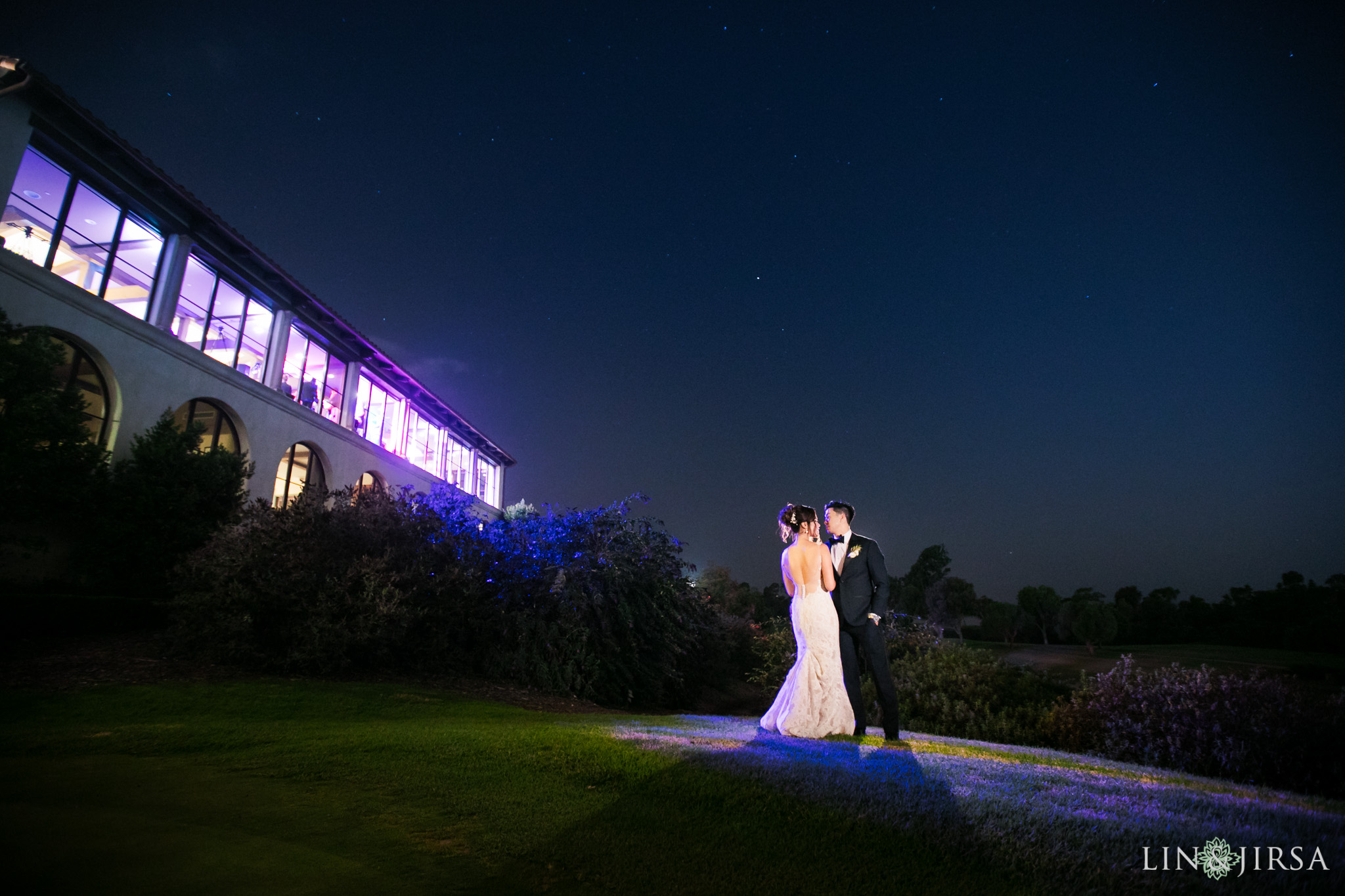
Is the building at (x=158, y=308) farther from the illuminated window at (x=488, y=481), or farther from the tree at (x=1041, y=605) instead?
the tree at (x=1041, y=605)

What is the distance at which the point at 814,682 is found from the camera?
7613 millimetres

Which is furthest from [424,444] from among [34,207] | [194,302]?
[34,207]

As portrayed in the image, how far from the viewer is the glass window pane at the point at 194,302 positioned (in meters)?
18.8

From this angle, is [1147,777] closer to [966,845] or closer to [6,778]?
[966,845]

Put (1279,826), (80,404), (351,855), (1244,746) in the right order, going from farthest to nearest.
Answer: (80,404)
(1244,746)
(1279,826)
(351,855)

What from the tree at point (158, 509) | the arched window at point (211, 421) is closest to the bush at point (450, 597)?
the tree at point (158, 509)

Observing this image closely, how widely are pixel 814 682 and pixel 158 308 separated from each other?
19521mm

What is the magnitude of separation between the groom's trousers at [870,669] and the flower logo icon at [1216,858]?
157 inches

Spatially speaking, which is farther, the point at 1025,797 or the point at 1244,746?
the point at 1244,746

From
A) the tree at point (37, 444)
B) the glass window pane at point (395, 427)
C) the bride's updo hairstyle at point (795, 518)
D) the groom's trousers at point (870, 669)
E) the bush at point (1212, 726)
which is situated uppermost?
the glass window pane at point (395, 427)

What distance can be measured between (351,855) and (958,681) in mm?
11688

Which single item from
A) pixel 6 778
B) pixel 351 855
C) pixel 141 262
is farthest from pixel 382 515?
pixel 141 262

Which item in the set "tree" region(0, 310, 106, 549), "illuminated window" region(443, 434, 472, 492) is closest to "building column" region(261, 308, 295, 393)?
"tree" region(0, 310, 106, 549)

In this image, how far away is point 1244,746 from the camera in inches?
309
